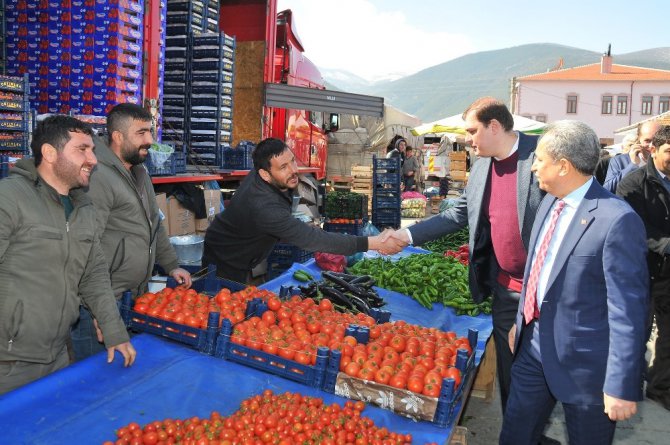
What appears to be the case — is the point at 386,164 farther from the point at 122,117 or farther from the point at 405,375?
the point at 405,375

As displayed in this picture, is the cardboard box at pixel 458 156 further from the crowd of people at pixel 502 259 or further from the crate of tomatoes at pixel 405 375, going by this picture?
the crate of tomatoes at pixel 405 375

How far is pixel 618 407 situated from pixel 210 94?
9383 mm

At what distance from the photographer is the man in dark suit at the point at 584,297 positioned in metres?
2.67

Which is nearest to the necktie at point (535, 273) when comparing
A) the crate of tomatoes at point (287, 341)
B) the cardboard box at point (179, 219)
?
the crate of tomatoes at point (287, 341)

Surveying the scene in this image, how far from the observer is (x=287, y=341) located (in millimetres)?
3537

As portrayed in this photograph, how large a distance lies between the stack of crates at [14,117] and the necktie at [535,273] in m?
5.26

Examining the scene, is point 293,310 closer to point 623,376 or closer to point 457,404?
point 457,404

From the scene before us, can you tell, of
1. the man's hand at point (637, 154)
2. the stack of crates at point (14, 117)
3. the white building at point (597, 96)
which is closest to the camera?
the stack of crates at point (14, 117)

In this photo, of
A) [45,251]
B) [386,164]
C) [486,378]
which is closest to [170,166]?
[486,378]

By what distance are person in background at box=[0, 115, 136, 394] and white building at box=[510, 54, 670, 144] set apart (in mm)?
69665

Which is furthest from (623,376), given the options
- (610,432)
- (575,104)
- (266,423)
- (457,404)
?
(575,104)

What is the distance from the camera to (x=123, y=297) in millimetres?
4012

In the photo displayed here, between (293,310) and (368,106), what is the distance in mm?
9989

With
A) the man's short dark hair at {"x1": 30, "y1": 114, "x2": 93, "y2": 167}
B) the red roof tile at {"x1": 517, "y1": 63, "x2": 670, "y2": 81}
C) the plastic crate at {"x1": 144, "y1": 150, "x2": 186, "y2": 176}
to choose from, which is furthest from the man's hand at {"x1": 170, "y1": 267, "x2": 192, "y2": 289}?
the red roof tile at {"x1": 517, "y1": 63, "x2": 670, "y2": 81}
